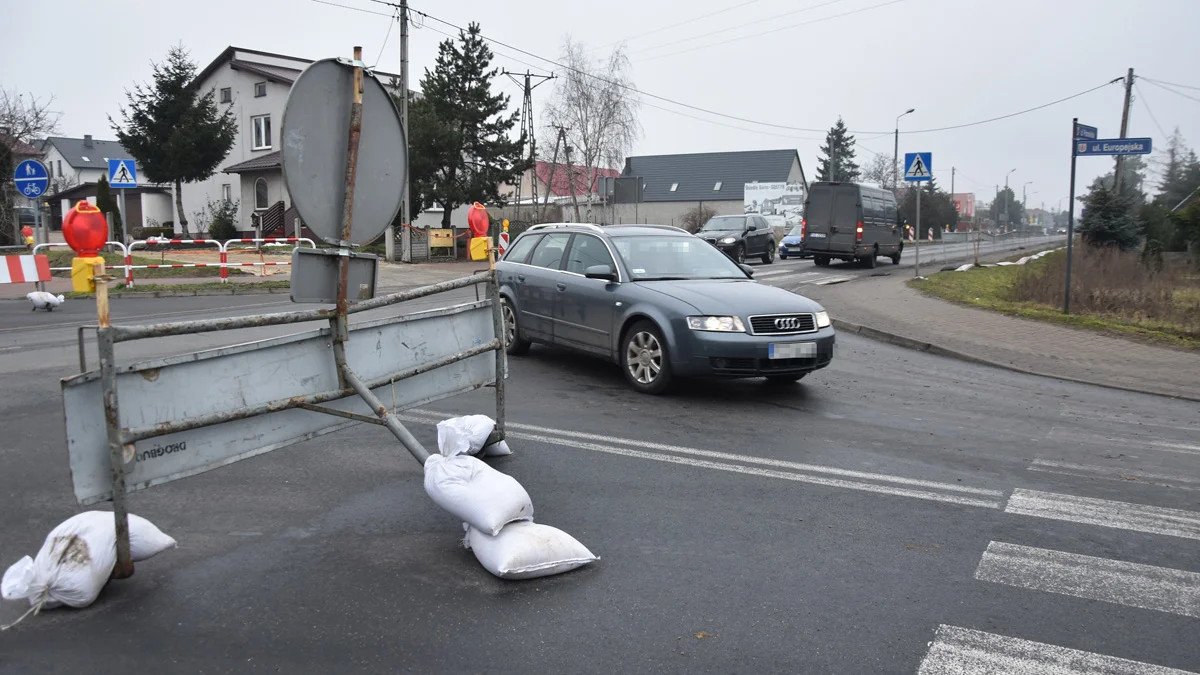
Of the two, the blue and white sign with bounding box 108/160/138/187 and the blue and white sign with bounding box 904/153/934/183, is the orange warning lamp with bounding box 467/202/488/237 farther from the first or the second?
the blue and white sign with bounding box 904/153/934/183

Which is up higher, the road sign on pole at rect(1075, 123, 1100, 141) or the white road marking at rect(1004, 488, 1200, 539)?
the road sign on pole at rect(1075, 123, 1100, 141)

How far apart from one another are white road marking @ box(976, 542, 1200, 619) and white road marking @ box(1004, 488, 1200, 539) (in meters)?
0.67

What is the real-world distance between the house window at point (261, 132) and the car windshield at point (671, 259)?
131 ft

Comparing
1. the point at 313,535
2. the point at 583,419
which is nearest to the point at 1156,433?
the point at 583,419

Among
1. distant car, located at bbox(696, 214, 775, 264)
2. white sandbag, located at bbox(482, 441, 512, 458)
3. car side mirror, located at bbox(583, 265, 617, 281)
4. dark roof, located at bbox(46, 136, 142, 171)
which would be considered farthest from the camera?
dark roof, located at bbox(46, 136, 142, 171)

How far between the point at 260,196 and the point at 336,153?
42.2 metres

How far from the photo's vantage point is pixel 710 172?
257ft

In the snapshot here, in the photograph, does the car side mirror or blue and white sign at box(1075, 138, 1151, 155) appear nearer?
the car side mirror

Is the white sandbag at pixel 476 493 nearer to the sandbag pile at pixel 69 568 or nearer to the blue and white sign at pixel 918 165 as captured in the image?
the sandbag pile at pixel 69 568

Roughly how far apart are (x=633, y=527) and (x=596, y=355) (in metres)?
4.58

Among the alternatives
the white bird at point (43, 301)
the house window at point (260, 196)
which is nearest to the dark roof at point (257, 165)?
the house window at point (260, 196)

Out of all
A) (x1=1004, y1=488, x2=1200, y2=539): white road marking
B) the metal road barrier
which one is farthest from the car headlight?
(x1=1004, y1=488, x2=1200, y2=539): white road marking

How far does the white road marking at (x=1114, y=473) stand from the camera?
6141mm

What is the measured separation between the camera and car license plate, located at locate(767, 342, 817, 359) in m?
8.33
